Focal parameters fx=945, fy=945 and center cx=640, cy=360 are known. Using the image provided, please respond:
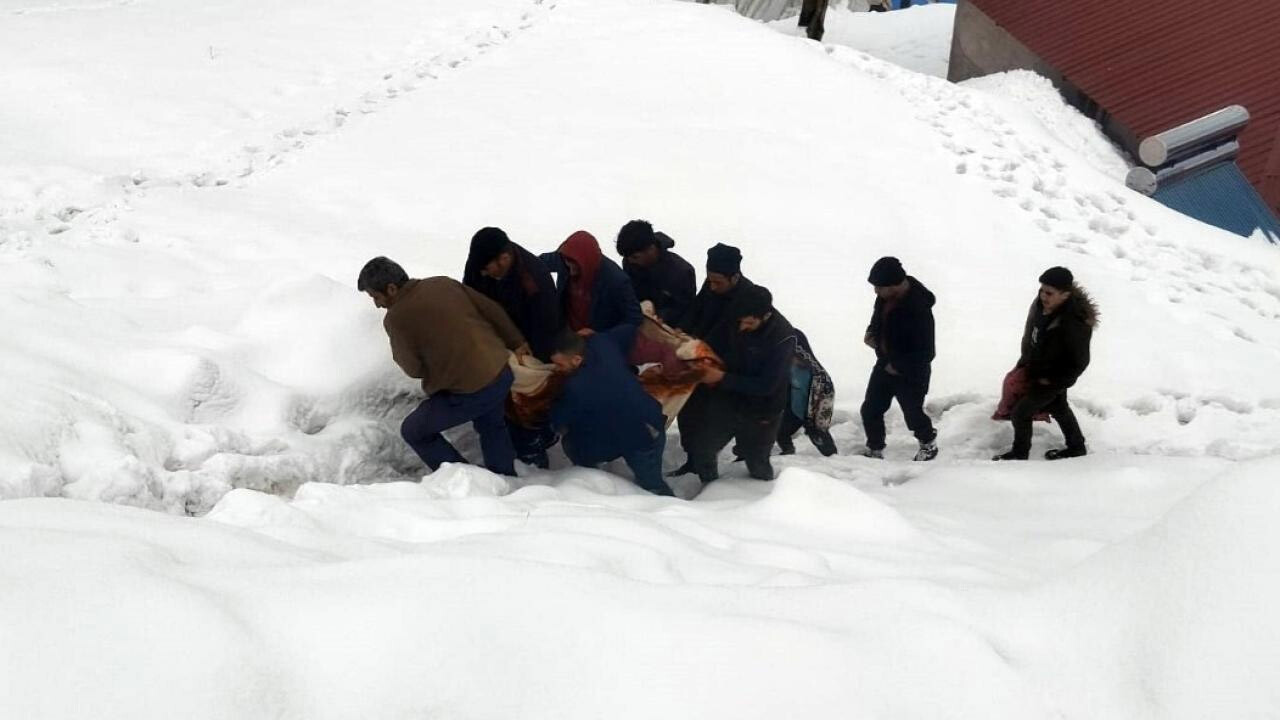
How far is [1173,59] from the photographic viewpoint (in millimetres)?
11938

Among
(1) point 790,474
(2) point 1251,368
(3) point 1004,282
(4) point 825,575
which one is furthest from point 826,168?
(4) point 825,575

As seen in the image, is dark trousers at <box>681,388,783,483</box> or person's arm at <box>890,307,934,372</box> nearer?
dark trousers at <box>681,388,783,483</box>

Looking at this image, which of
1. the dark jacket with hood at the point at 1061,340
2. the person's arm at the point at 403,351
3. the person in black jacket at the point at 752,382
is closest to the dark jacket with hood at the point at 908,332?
the dark jacket with hood at the point at 1061,340

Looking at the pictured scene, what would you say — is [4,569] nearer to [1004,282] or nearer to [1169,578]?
[1169,578]

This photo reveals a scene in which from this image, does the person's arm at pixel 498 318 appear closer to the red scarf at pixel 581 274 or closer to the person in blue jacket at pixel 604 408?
the person in blue jacket at pixel 604 408

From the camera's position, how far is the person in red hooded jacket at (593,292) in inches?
185

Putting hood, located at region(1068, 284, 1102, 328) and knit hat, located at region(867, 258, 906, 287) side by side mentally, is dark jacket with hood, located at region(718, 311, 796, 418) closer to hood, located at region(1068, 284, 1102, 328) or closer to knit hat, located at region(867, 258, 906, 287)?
knit hat, located at region(867, 258, 906, 287)

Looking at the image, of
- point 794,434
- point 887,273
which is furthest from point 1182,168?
point 887,273

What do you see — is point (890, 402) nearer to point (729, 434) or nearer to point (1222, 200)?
point (729, 434)

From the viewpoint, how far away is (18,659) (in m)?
1.93

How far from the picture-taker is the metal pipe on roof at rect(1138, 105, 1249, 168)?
10.3m

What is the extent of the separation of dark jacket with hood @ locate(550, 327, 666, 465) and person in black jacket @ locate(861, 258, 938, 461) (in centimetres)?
137

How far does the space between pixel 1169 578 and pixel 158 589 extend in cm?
242

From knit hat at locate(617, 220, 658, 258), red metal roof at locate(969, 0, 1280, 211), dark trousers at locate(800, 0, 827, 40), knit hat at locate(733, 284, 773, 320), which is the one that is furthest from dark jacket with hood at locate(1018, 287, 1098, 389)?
dark trousers at locate(800, 0, 827, 40)
